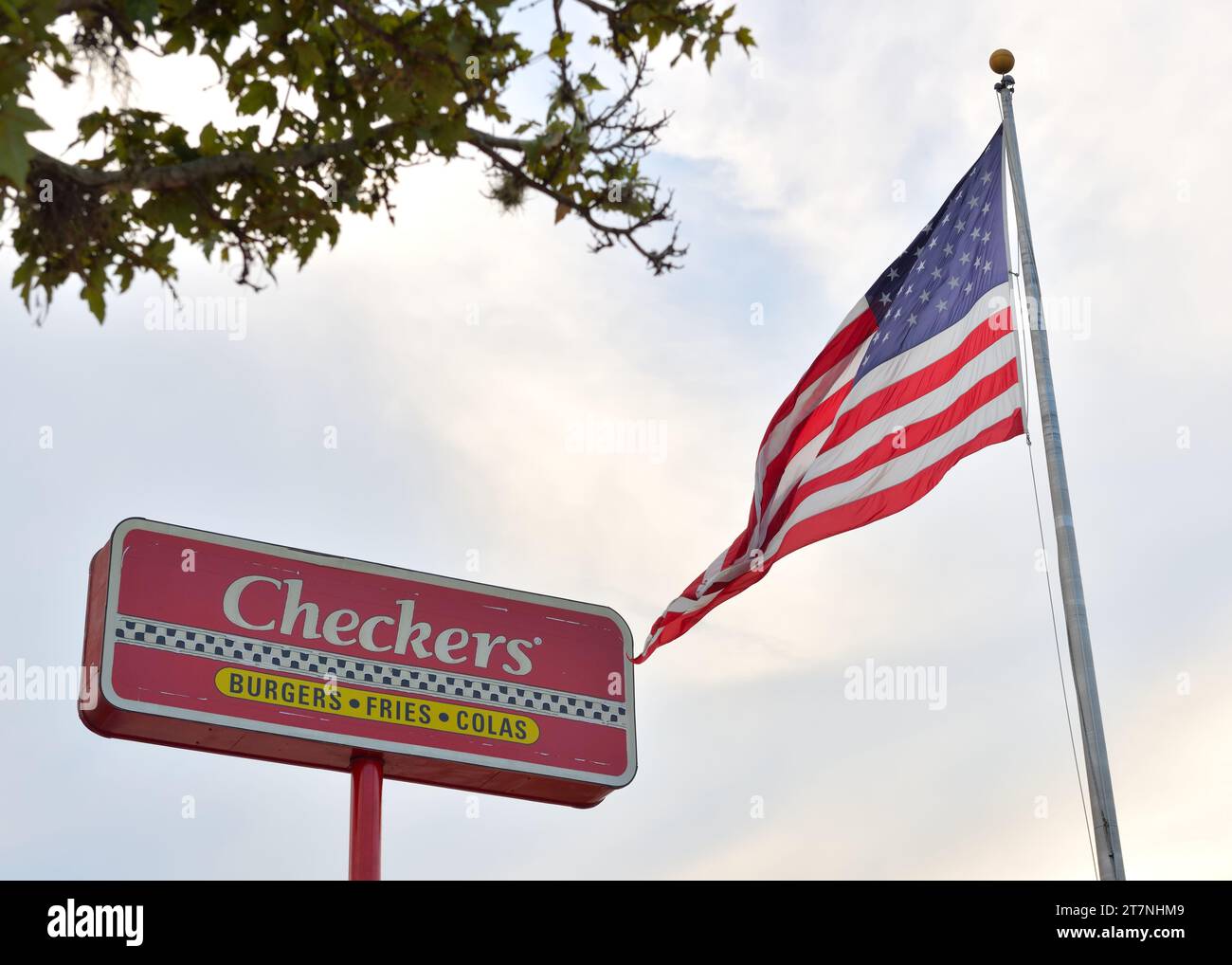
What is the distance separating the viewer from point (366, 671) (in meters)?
11.4

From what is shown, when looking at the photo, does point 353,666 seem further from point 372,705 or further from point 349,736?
point 349,736

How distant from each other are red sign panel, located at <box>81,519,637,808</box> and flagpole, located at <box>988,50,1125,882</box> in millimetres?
4084

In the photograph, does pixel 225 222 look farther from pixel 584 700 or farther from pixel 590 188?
pixel 584 700

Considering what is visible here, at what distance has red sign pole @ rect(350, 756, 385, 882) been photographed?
34.4 ft

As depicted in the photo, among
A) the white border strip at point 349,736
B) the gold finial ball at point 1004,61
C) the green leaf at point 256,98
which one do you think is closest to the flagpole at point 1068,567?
the gold finial ball at point 1004,61

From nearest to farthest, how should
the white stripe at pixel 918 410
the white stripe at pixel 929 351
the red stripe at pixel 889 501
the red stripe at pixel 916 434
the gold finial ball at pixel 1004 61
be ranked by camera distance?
the red stripe at pixel 889 501
the red stripe at pixel 916 434
the white stripe at pixel 918 410
the white stripe at pixel 929 351
the gold finial ball at pixel 1004 61

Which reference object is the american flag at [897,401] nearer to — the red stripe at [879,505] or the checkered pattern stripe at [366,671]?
the red stripe at [879,505]

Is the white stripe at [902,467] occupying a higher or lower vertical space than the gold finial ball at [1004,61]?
lower

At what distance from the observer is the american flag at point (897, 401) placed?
1065cm

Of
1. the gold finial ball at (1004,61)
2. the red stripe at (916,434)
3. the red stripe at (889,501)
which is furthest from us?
the gold finial ball at (1004,61)

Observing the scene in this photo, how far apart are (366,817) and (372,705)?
90cm

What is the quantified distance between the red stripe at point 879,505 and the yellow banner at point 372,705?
86.2 inches


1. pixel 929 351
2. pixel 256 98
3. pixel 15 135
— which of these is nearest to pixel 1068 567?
Answer: pixel 929 351

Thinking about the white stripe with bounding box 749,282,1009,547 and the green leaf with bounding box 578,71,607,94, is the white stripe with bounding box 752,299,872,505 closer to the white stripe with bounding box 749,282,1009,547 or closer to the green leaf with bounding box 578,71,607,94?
the white stripe with bounding box 749,282,1009,547
